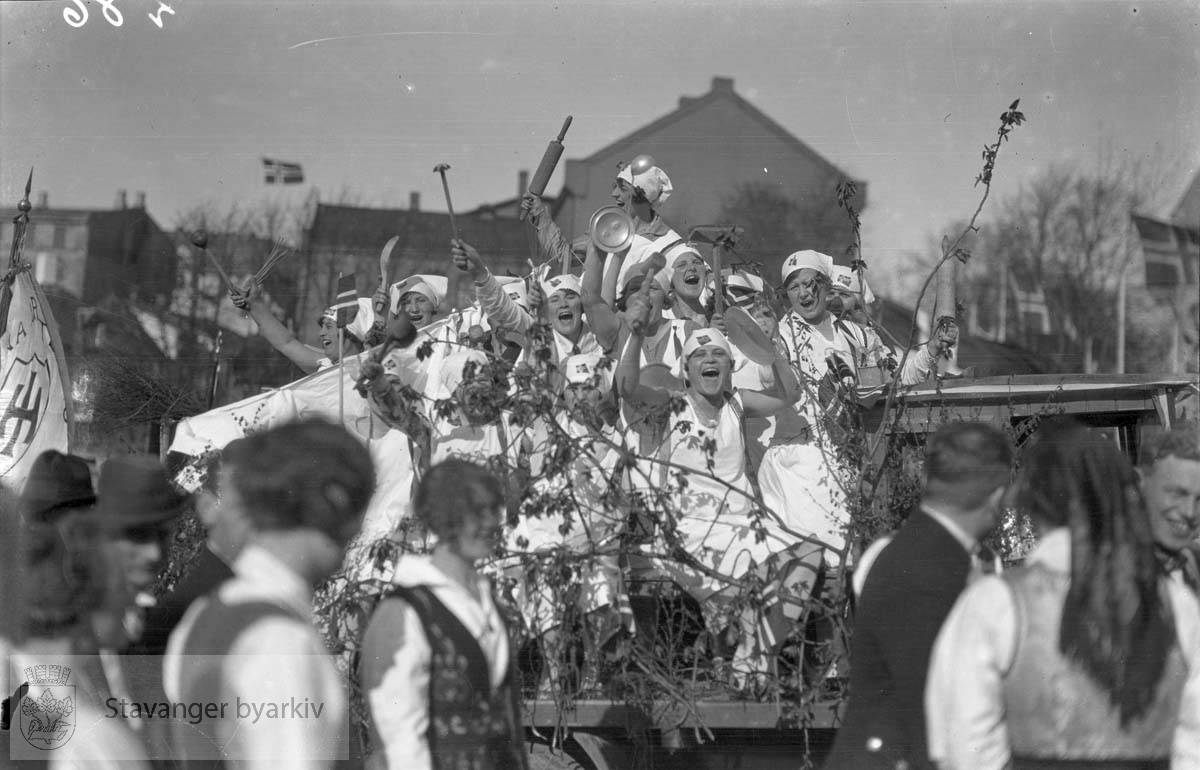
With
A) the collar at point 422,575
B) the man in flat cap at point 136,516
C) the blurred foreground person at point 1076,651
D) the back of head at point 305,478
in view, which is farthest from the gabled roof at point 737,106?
the man in flat cap at point 136,516

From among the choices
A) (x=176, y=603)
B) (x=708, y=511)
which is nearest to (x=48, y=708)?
(x=176, y=603)

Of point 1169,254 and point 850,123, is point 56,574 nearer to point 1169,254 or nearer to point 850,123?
point 850,123

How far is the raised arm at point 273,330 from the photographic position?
10.1ft

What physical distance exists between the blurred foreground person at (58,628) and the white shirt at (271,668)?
1.51 ft

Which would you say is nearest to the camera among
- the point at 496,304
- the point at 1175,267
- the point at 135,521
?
the point at 135,521

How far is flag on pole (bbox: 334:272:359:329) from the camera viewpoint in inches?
126

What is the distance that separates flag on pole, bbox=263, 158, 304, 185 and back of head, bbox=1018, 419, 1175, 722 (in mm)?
1836

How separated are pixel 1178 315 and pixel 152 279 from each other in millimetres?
2474

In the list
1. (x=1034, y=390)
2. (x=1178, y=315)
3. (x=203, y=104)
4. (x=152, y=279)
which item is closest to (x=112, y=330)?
(x=152, y=279)

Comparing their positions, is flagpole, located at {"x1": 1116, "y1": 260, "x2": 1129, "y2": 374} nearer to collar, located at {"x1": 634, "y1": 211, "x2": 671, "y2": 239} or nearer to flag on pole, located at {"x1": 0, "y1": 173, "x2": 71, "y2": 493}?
collar, located at {"x1": 634, "y1": 211, "x2": 671, "y2": 239}

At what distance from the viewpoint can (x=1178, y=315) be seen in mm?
2918

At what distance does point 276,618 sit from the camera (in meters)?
2.06

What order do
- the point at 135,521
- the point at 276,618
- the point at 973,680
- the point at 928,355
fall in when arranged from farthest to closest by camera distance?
the point at 928,355 → the point at 135,521 → the point at 973,680 → the point at 276,618

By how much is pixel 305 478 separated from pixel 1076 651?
1.54 meters
